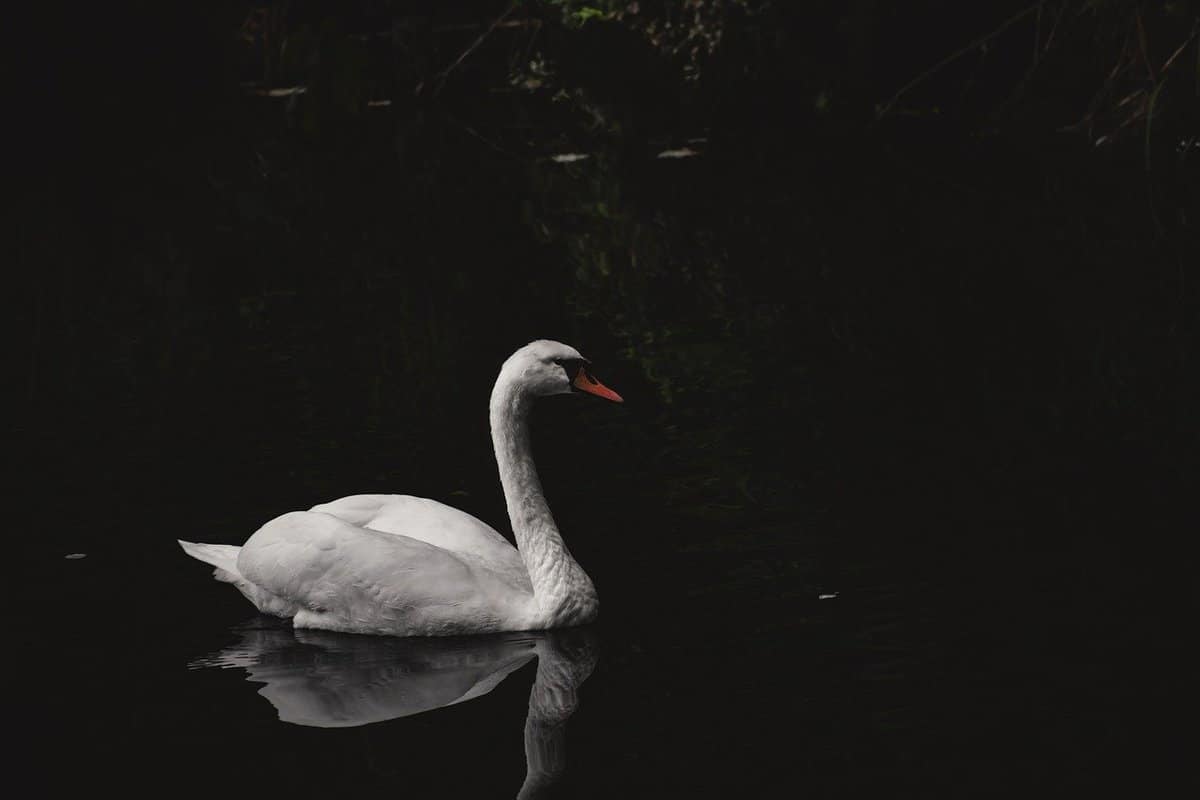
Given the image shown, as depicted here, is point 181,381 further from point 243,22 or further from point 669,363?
point 243,22

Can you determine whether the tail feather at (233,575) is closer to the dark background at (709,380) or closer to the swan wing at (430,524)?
the dark background at (709,380)

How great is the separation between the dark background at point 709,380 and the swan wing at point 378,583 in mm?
341

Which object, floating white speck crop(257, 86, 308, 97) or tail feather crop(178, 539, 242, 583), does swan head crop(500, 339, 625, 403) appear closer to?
tail feather crop(178, 539, 242, 583)

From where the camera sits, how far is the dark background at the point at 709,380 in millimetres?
6219

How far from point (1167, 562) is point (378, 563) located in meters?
2.89

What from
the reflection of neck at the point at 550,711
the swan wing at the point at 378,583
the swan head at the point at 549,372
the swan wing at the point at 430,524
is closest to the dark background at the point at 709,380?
the reflection of neck at the point at 550,711

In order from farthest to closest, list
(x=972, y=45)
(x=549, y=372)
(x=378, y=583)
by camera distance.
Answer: (x=972, y=45) < (x=549, y=372) < (x=378, y=583)

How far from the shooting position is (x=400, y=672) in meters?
6.78

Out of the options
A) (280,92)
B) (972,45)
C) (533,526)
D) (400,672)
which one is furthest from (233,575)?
(280,92)

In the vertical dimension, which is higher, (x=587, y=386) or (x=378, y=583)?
(x=587, y=386)

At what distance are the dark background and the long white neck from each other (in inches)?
7.6

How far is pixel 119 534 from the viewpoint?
8.33 meters

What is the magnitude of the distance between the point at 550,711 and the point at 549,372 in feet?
5.01

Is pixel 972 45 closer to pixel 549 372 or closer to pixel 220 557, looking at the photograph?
pixel 549 372
